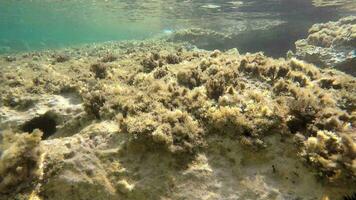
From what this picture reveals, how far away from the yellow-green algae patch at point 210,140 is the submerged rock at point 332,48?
574 cm

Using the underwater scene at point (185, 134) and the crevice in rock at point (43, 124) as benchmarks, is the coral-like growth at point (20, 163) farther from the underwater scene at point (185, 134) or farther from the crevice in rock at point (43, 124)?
the crevice in rock at point (43, 124)

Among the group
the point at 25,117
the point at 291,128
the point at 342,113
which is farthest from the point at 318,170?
the point at 25,117

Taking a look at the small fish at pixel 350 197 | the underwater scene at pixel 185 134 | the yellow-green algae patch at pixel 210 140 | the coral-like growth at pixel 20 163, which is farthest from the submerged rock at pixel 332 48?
the coral-like growth at pixel 20 163

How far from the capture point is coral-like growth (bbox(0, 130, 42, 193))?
4742 millimetres

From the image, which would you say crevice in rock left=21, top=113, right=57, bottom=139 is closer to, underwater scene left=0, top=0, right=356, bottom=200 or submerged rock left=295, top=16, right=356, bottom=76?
underwater scene left=0, top=0, right=356, bottom=200

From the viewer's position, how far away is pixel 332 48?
527 inches

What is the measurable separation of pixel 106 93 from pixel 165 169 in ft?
8.94

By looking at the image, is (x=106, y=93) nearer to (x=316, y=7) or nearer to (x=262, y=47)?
(x=262, y=47)

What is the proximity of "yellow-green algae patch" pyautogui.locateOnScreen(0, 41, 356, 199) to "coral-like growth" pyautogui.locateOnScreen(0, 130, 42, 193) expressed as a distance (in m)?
0.15

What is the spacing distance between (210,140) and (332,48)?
1047 cm

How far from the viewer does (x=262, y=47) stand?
2317 centimetres

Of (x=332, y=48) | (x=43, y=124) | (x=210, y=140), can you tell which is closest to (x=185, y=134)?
(x=210, y=140)

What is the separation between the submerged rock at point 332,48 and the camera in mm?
12516

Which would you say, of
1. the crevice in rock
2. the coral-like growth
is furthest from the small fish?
the crevice in rock
